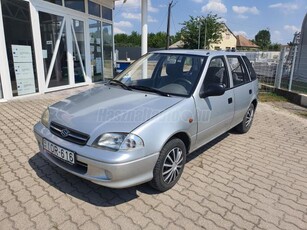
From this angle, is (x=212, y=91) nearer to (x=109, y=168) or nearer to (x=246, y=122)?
(x=109, y=168)

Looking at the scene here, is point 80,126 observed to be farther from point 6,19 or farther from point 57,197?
point 6,19

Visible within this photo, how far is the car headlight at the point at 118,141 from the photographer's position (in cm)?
237

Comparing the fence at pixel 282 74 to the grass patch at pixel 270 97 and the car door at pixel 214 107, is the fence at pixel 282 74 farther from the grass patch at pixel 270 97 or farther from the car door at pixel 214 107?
the car door at pixel 214 107

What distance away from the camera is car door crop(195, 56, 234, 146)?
3.28 metres

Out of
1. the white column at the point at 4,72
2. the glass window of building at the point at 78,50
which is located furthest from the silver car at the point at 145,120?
the glass window of building at the point at 78,50

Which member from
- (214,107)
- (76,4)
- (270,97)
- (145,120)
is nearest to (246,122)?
(214,107)

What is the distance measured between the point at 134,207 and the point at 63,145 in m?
1.04

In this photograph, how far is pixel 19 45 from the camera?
6883 millimetres

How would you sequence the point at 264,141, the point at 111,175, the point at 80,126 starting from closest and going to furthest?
the point at 111,175
the point at 80,126
the point at 264,141

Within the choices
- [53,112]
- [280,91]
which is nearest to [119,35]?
[280,91]

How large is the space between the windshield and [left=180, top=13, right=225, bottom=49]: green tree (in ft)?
124

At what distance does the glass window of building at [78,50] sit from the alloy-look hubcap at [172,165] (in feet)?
24.4

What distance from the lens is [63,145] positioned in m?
2.57

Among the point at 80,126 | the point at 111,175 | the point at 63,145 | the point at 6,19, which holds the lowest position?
the point at 111,175
